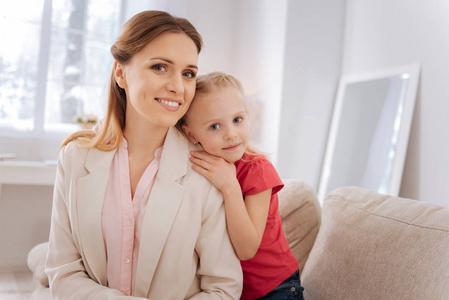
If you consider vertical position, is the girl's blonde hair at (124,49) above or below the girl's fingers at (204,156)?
above

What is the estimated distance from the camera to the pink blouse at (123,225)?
1237 mm

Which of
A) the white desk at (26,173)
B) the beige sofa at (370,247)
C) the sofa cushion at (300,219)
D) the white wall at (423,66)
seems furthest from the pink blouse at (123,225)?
the white desk at (26,173)

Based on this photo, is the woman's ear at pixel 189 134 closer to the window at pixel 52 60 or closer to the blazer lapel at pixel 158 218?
the blazer lapel at pixel 158 218

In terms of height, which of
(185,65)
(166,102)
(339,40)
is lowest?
(166,102)

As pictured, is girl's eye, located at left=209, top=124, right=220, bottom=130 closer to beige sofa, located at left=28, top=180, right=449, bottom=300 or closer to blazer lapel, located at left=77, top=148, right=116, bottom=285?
blazer lapel, located at left=77, top=148, right=116, bottom=285

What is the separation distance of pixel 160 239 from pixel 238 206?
0.24 m

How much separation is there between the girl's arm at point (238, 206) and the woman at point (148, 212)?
29mm

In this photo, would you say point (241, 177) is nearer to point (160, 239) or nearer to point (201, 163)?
point (201, 163)

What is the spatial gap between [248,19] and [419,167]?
7.38 feet

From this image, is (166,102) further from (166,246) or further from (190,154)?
(166,246)

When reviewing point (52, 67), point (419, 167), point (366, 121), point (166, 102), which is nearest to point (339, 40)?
point (366, 121)

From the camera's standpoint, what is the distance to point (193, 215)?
1251 millimetres

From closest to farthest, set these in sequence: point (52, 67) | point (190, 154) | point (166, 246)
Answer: point (166, 246)
point (190, 154)
point (52, 67)

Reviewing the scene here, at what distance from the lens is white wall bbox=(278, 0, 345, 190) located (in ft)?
11.9
